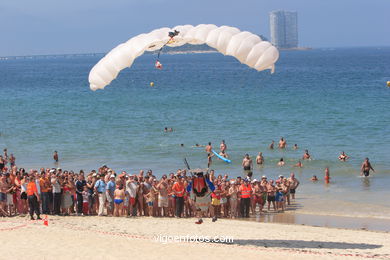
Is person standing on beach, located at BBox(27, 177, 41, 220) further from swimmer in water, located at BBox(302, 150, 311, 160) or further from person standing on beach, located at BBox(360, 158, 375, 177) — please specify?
swimmer in water, located at BBox(302, 150, 311, 160)

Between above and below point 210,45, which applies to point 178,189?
below

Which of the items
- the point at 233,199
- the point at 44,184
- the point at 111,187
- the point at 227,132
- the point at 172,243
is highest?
the point at 227,132

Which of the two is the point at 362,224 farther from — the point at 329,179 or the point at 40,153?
the point at 40,153

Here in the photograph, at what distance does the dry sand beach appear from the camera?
12039 mm

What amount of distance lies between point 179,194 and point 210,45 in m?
4.27

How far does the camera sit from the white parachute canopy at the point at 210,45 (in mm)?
13742

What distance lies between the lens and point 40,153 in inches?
1227

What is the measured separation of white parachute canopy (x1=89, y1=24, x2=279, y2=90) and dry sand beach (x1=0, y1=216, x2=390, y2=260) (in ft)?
11.9

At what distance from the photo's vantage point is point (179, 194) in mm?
15984

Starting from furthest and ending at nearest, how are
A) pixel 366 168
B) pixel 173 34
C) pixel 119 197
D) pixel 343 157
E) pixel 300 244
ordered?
1. pixel 343 157
2. pixel 366 168
3. pixel 119 197
4. pixel 173 34
5. pixel 300 244

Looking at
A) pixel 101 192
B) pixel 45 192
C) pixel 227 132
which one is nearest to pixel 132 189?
pixel 101 192

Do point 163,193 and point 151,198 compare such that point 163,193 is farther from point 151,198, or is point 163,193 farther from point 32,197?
point 32,197

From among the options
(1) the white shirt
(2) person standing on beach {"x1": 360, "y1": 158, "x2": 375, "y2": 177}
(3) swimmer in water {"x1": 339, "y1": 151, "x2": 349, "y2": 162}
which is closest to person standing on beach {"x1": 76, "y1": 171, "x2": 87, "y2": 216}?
(1) the white shirt

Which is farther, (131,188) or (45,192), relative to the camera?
(131,188)
